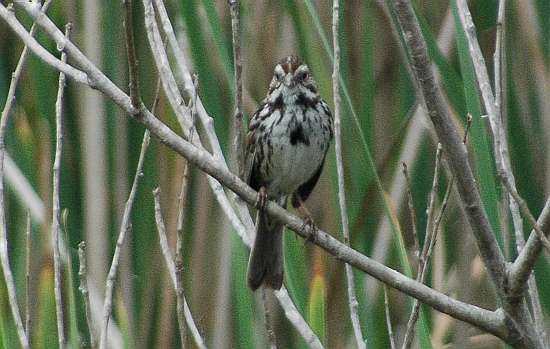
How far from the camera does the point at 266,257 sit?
9.80 ft

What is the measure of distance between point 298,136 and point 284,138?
0.13ft

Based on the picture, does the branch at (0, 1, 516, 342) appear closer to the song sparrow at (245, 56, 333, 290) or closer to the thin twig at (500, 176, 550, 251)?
the thin twig at (500, 176, 550, 251)

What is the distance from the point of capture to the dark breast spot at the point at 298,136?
299cm

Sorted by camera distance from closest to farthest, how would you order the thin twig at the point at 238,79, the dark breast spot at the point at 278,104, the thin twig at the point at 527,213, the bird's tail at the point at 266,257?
the thin twig at the point at 527,213
the thin twig at the point at 238,79
the bird's tail at the point at 266,257
the dark breast spot at the point at 278,104

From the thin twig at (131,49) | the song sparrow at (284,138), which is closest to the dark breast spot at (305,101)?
the song sparrow at (284,138)

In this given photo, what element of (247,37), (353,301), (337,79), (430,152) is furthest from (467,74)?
(247,37)

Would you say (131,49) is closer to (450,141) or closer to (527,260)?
(450,141)

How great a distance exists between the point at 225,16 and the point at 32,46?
3.64 ft

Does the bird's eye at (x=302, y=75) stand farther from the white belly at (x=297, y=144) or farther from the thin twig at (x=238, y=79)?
the thin twig at (x=238, y=79)

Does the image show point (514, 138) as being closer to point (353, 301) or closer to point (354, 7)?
point (354, 7)

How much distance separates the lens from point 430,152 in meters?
3.07

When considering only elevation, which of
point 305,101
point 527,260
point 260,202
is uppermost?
point 305,101

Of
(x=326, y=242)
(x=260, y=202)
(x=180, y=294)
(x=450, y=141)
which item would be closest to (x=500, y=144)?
(x=450, y=141)

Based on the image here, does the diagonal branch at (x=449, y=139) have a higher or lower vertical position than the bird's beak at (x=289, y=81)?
lower
